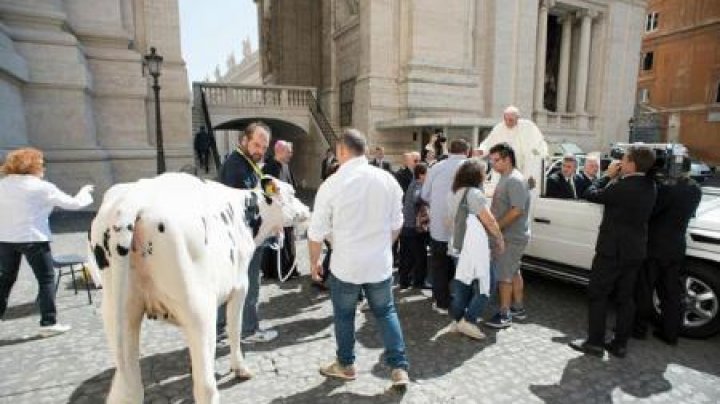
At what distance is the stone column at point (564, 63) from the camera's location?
1079 inches

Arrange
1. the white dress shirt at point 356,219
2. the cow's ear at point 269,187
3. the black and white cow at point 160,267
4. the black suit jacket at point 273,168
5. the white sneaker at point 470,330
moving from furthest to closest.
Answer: the black suit jacket at point 273,168 → the white sneaker at point 470,330 → the cow's ear at point 269,187 → the white dress shirt at point 356,219 → the black and white cow at point 160,267

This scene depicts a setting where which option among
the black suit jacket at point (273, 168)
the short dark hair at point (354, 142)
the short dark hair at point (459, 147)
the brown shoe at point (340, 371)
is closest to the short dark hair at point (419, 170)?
the short dark hair at point (459, 147)

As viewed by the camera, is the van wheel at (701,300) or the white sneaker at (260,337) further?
the van wheel at (701,300)

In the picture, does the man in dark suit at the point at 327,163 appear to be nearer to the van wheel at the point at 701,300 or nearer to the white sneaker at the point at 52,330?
the white sneaker at the point at 52,330

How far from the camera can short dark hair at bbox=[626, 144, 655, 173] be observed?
12.7ft

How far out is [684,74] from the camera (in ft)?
120

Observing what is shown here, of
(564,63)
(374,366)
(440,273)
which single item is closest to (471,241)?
(440,273)

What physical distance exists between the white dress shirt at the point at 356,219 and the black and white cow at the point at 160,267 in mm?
824

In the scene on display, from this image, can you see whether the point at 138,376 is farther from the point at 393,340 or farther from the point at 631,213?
the point at 631,213

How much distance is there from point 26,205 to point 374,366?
12.3 ft

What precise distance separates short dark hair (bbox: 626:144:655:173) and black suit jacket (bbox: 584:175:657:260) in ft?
0.28

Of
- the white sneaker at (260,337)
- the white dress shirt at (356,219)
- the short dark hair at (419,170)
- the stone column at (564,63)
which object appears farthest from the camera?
the stone column at (564,63)

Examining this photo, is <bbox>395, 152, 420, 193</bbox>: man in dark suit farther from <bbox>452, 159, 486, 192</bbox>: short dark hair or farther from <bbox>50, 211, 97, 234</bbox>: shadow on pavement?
<bbox>50, 211, 97, 234</bbox>: shadow on pavement

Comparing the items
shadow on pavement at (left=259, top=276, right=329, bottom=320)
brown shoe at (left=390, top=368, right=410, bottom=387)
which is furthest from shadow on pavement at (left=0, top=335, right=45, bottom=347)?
brown shoe at (left=390, top=368, right=410, bottom=387)
